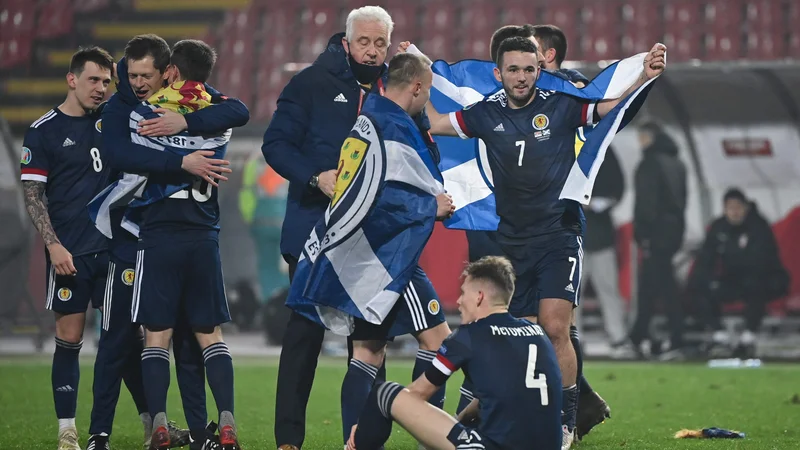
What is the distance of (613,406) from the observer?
26.9 ft

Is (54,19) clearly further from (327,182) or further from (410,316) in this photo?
(410,316)

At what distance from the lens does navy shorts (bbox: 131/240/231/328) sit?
542cm

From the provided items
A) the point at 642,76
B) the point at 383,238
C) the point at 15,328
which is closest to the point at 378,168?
the point at 383,238

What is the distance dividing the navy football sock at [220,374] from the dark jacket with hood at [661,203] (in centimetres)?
775

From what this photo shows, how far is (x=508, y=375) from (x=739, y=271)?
27.9 feet

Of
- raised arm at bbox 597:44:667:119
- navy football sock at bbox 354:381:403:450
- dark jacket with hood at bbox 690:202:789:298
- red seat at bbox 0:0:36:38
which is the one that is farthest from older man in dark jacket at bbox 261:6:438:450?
red seat at bbox 0:0:36:38

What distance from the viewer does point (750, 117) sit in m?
12.5

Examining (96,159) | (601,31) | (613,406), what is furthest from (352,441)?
(601,31)

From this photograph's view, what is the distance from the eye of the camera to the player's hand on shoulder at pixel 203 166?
5430mm

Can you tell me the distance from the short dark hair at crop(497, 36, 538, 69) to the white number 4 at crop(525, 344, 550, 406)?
1.93m

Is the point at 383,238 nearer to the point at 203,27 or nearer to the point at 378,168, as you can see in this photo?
the point at 378,168

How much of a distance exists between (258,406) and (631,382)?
11.6 ft

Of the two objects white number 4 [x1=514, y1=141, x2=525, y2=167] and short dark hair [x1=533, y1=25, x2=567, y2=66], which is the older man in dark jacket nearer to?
white number 4 [x1=514, y1=141, x2=525, y2=167]

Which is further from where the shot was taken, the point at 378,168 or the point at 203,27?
the point at 203,27
